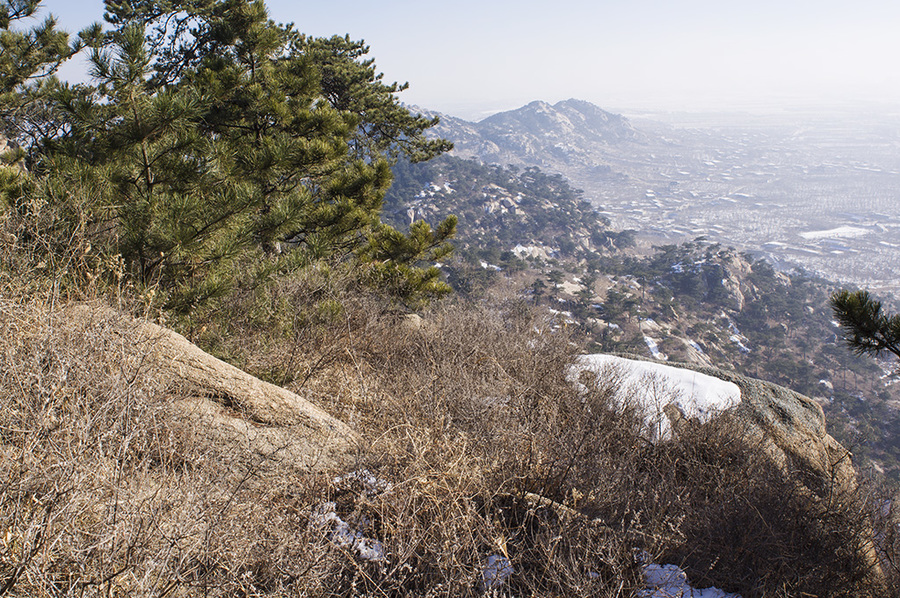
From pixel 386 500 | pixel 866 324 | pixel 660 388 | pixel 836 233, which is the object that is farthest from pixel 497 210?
pixel 836 233

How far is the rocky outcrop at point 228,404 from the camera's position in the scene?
8.55ft

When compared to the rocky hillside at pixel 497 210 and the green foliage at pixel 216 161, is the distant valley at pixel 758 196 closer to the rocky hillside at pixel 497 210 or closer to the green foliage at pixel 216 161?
the rocky hillside at pixel 497 210

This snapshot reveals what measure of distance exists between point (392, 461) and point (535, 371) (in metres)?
2.20

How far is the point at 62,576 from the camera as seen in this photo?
1481 mm

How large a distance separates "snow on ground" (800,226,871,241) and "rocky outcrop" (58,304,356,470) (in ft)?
382

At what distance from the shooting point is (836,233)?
97.4 metres

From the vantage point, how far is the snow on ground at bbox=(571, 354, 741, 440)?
4125 millimetres

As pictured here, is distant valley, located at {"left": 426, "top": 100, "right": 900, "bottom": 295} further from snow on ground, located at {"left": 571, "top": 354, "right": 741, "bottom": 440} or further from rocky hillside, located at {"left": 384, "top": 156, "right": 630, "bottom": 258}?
snow on ground, located at {"left": 571, "top": 354, "right": 741, "bottom": 440}

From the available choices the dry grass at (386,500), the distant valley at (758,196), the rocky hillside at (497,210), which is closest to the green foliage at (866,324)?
the dry grass at (386,500)

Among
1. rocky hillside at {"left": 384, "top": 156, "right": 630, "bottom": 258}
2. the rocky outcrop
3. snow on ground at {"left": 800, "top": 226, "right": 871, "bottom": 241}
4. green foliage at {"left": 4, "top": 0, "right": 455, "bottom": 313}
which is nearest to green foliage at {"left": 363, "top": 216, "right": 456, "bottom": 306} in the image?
green foliage at {"left": 4, "top": 0, "right": 455, "bottom": 313}

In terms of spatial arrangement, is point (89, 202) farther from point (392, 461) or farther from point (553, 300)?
point (553, 300)

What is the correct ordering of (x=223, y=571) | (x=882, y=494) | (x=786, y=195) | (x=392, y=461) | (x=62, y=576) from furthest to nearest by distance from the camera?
(x=786, y=195), (x=882, y=494), (x=392, y=461), (x=223, y=571), (x=62, y=576)

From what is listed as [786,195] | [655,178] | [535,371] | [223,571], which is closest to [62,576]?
[223,571]

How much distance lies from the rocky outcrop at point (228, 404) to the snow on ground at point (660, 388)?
263cm
